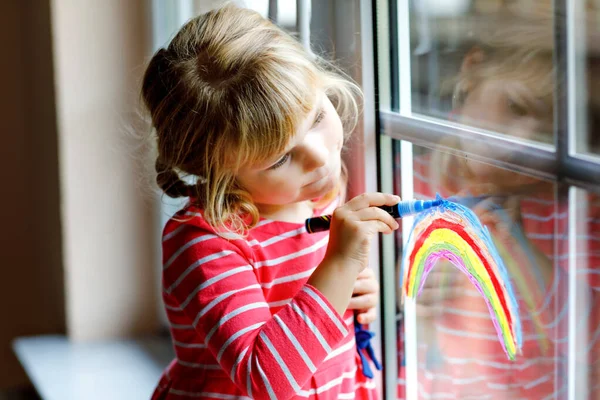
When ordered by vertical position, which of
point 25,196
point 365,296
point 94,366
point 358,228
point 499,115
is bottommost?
point 94,366

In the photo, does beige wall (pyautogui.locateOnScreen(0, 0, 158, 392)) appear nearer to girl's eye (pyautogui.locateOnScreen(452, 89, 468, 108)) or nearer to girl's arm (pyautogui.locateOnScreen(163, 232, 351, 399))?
girl's arm (pyautogui.locateOnScreen(163, 232, 351, 399))

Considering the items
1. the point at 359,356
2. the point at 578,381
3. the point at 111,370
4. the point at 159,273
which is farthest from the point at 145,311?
the point at 578,381

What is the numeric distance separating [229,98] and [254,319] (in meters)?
0.21

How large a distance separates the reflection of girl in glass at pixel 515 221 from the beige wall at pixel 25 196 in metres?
1.11

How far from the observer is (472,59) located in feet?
2.25

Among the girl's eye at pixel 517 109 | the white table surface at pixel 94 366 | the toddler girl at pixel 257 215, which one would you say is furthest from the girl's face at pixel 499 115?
the white table surface at pixel 94 366

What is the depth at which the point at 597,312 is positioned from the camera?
0.58m

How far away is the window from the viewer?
58 centimetres

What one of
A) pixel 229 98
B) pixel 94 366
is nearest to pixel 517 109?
pixel 229 98

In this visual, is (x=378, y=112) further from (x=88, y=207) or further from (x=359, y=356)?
(x=88, y=207)

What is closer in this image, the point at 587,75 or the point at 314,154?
the point at 587,75

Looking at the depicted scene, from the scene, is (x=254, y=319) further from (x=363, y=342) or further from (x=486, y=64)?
(x=486, y=64)

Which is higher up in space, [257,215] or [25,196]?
[257,215]

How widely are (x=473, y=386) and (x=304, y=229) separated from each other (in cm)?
23
